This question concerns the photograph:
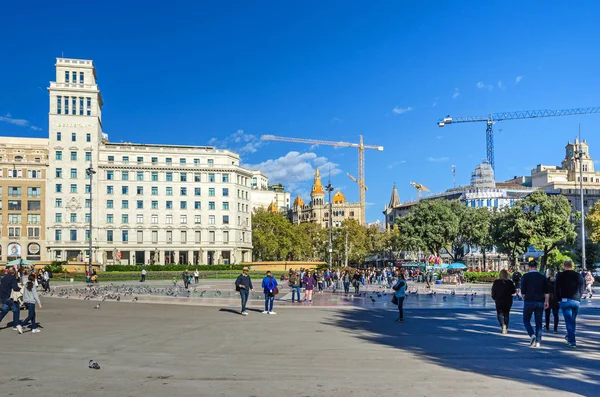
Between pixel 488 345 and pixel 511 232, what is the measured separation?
4888cm

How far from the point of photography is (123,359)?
12.2 m

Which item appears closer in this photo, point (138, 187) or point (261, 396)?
point (261, 396)

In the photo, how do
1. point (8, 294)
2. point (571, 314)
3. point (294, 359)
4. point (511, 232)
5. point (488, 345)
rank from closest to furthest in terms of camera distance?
point (294, 359) < point (571, 314) < point (488, 345) < point (8, 294) < point (511, 232)

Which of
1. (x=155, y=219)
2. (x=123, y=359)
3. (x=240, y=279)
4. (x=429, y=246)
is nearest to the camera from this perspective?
(x=123, y=359)

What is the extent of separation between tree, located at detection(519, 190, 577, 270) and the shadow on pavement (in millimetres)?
37836

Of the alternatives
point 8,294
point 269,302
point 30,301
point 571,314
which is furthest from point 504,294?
point 8,294

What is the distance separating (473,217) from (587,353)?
63.4 meters

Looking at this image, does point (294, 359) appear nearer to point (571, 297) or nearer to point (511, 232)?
point (571, 297)

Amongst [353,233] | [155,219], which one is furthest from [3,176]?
[353,233]

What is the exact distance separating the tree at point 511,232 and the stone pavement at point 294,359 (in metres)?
42.0

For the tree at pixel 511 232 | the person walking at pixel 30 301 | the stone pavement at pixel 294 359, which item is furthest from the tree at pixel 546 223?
the person walking at pixel 30 301

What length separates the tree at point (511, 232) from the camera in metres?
59.1

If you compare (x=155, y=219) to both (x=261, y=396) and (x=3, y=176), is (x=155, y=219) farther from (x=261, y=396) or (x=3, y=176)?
(x=261, y=396)

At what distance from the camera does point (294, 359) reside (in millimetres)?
12148
